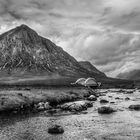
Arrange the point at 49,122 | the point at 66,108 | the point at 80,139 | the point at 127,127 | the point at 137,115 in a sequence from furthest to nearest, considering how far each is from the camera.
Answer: the point at 66,108
the point at 137,115
the point at 49,122
the point at 127,127
the point at 80,139

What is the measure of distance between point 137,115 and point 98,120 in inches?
397

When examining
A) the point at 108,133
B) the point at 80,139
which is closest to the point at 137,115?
the point at 108,133

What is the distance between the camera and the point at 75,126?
4081 centimetres

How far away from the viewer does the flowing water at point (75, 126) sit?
33.7 metres

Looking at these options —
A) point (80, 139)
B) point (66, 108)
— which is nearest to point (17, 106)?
point (66, 108)

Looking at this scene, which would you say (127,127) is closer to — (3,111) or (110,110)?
(110,110)

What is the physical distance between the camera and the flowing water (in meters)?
33.7

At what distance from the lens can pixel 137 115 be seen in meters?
50.2

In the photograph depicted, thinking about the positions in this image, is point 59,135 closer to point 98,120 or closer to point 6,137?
point 6,137

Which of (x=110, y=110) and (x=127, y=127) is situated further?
(x=110, y=110)

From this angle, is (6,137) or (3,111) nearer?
(6,137)

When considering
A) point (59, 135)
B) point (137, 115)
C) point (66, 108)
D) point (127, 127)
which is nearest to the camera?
point (59, 135)

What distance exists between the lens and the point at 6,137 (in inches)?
1326

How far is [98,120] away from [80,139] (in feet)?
45.2
